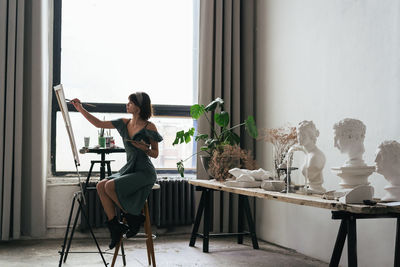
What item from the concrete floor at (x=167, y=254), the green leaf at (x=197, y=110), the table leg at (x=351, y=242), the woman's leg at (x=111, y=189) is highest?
the green leaf at (x=197, y=110)

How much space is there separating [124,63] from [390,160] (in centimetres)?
306

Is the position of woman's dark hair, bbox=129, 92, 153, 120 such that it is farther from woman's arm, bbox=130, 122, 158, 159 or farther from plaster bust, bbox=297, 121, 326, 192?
plaster bust, bbox=297, 121, 326, 192

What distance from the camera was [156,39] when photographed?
4965mm

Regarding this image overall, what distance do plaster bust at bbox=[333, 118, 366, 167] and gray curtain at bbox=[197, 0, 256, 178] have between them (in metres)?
2.20

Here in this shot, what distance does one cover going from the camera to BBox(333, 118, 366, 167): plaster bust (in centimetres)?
257

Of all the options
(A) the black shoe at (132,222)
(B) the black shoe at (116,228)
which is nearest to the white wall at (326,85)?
(A) the black shoe at (132,222)

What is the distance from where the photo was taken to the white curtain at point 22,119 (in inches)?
166

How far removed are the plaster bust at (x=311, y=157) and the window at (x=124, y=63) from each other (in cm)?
218

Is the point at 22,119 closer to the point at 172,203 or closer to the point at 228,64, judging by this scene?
the point at 172,203

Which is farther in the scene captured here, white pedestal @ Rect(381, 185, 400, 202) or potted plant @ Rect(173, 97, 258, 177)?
potted plant @ Rect(173, 97, 258, 177)

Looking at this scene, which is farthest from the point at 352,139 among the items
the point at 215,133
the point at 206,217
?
the point at 215,133

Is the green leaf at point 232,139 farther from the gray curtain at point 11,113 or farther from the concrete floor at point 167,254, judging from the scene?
the gray curtain at point 11,113

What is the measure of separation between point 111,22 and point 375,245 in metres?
3.17

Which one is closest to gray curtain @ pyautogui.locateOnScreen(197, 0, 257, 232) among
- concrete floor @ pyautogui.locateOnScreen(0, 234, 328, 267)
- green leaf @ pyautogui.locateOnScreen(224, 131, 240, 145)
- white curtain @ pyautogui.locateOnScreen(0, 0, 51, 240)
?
green leaf @ pyautogui.locateOnScreen(224, 131, 240, 145)
